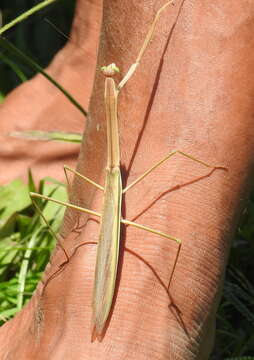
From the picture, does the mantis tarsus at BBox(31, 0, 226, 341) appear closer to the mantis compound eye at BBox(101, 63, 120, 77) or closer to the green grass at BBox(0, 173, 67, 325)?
the mantis compound eye at BBox(101, 63, 120, 77)

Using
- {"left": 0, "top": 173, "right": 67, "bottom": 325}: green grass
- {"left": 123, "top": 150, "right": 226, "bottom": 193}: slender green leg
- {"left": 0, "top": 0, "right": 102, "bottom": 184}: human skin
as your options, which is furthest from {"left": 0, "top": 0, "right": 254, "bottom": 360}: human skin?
{"left": 0, "top": 0, "right": 102, "bottom": 184}: human skin

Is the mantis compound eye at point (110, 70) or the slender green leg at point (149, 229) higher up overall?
the mantis compound eye at point (110, 70)

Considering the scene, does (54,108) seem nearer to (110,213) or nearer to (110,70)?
(110,70)

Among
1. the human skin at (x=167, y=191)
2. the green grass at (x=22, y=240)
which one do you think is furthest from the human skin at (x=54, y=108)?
the human skin at (x=167, y=191)

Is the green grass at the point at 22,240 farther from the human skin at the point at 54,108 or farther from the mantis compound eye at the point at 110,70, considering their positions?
the mantis compound eye at the point at 110,70

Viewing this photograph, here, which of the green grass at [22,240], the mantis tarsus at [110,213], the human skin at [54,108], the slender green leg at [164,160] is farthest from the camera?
the human skin at [54,108]

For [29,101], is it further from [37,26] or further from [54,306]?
[54,306]

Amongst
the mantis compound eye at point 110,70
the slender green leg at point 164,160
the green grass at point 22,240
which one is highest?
the mantis compound eye at point 110,70

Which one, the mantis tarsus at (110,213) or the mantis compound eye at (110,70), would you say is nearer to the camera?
the mantis tarsus at (110,213)

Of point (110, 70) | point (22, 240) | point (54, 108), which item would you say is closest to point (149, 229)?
point (110, 70)
